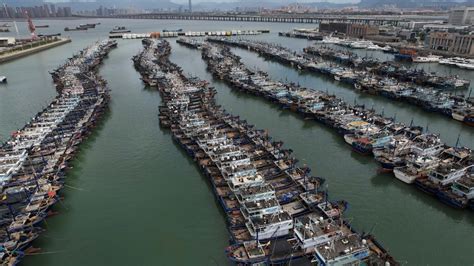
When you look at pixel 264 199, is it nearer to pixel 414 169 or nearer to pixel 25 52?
pixel 414 169

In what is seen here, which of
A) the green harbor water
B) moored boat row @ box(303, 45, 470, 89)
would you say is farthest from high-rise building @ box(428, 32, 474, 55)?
the green harbor water

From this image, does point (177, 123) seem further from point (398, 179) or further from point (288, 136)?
point (398, 179)

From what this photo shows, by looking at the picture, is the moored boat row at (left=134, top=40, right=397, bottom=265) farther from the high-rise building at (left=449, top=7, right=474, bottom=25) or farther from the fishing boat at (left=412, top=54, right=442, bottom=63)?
the high-rise building at (left=449, top=7, right=474, bottom=25)

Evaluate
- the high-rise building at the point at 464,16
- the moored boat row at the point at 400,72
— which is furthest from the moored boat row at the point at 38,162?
the high-rise building at the point at 464,16

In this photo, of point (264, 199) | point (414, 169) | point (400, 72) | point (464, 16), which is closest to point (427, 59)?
point (400, 72)

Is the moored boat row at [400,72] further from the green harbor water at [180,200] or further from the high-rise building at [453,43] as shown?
the green harbor water at [180,200]

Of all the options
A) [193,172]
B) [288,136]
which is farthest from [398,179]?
[193,172]
